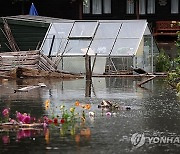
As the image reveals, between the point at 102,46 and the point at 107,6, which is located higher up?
the point at 107,6

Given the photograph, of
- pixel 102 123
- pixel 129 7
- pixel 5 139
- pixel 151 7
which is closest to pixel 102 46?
pixel 102 123

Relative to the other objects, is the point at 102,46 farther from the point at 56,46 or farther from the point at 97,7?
the point at 97,7

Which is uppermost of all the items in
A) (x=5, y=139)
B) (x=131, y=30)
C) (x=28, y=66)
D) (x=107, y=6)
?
(x=107, y=6)

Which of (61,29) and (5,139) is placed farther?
(61,29)

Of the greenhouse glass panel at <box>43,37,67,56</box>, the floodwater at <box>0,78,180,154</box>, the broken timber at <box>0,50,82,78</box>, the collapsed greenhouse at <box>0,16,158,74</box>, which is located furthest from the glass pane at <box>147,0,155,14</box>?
the floodwater at <box>0,78,180,154</box>

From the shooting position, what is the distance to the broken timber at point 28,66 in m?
24.1

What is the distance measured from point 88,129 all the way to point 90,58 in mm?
13554

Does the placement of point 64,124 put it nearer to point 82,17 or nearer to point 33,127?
point 33,127

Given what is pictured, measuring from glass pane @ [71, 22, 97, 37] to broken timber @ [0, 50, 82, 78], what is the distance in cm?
308

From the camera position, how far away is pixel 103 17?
154ft

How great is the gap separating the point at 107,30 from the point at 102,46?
117 centimetres

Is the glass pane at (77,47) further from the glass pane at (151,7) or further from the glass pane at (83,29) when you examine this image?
the glass pane at (151,7)

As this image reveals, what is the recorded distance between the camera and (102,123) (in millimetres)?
12742

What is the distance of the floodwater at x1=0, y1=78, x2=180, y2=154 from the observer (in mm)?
10305
